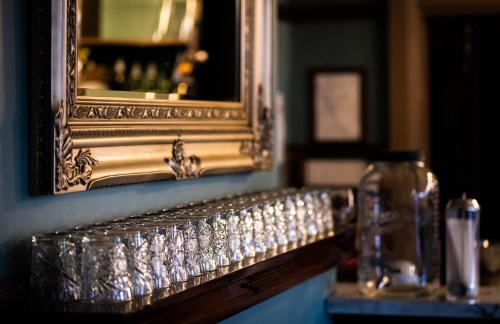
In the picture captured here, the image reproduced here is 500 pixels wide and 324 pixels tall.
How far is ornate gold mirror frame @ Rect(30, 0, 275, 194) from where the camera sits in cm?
167

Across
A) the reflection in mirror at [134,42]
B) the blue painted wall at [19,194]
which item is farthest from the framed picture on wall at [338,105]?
the blue painted wall at [19,194]

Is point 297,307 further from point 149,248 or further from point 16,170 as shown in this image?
point 16,170

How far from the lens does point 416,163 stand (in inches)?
119

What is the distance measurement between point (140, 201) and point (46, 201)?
0.40 m

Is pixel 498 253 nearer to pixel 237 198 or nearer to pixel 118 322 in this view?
pixel 237 198

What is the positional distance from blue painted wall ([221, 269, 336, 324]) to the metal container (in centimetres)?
42

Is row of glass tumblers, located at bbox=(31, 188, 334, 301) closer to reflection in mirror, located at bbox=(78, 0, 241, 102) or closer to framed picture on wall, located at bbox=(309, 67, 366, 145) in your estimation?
reflection in mirror, located at bbox=(78, 0, 241, 102)

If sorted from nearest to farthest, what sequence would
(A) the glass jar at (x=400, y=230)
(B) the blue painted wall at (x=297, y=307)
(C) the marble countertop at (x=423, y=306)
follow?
(B) the blue painted wall at (x=297, y=307)
(C) the marble countertop at (x=423, y=306)
(A) the glass jar at (x=400, y=230)

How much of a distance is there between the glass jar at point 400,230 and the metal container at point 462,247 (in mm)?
102

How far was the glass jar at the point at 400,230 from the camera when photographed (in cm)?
298

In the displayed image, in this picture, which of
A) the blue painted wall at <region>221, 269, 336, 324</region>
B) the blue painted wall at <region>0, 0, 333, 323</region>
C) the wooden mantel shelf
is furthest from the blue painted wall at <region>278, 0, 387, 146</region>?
the blue painted wall at <region>0, 0, 333, 323</region>

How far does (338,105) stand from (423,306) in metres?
3.28

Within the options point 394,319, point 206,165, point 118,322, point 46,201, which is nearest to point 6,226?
point 46,201

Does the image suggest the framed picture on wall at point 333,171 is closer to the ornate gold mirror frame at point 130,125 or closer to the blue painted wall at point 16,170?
the ornate gold mirror frame at point 130,125
